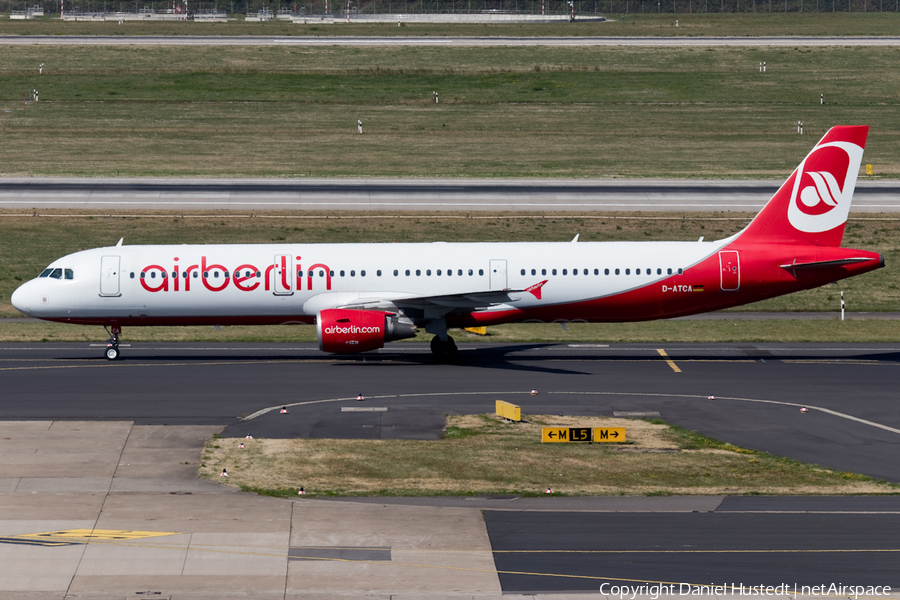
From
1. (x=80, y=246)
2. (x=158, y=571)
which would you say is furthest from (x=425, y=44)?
(x=158, y=571)

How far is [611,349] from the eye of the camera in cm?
4294

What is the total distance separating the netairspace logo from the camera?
61.4 ft

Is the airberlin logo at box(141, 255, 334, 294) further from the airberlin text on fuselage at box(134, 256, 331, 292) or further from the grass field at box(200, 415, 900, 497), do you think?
the grass field at box(200, 415, 900, 497)

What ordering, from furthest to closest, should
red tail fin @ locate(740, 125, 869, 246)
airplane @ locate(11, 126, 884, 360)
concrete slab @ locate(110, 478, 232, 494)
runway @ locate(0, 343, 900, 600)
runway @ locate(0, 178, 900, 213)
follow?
runway @ locate(0, 178, 900, 213)
red tail fin @ locate(740, 125, 869, 246)
airplane @ locate(11, 126, 884, 360)
concrete slab @ locate(110, 478, 232, 494)
runway @ locate(0, 343, 900, 600)

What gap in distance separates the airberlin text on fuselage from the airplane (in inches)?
1.5

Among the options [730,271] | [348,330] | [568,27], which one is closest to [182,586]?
[348,330]

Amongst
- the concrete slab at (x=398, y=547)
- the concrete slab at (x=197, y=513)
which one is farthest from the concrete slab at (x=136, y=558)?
the concrete slab at (x=398, y=547)

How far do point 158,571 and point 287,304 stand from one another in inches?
813

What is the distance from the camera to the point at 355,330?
37.7m

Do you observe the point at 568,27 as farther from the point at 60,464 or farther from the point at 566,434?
the point at 60,464

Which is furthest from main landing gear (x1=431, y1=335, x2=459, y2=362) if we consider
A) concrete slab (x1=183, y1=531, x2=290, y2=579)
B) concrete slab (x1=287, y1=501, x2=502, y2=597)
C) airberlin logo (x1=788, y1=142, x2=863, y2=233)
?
concrete slab (x1=183, y1=531, x2=290, y2=579)

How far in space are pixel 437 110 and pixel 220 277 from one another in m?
61.0

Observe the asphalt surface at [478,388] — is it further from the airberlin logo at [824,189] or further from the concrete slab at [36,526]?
the concrete slab at [36,526]

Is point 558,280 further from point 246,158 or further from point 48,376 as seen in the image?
point 246,158
